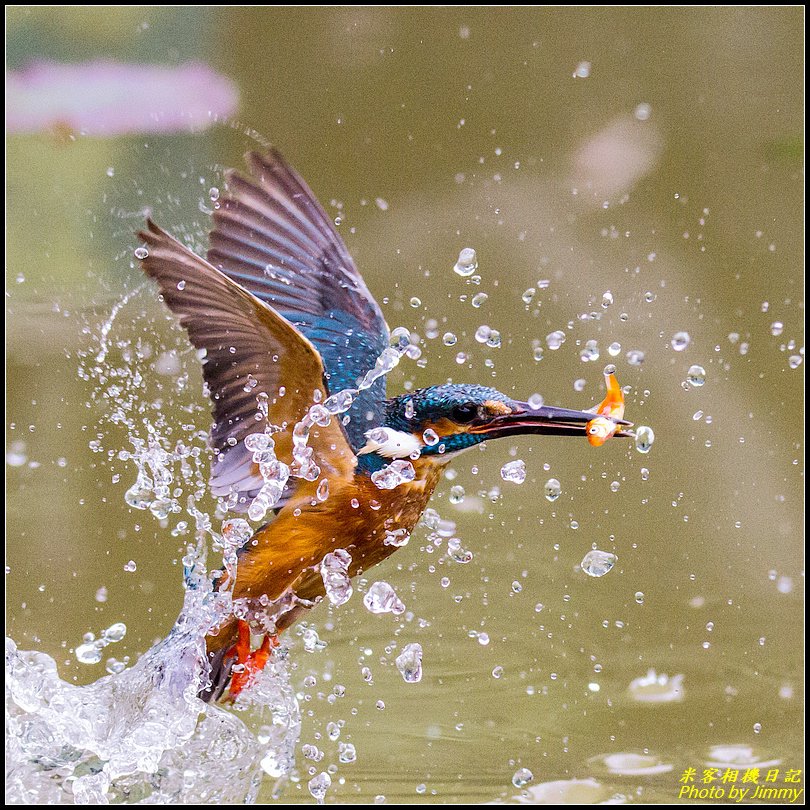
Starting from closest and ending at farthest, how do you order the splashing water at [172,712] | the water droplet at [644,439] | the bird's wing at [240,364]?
the bird's wing at [240,364], the splashing water at [172,712], the water droplet at [644,439]

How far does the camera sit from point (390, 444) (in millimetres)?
1562

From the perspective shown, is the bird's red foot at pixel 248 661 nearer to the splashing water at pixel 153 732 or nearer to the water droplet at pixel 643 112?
the splashing water at pixel 153 732

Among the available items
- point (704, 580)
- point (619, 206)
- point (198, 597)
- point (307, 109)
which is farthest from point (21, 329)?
point (704, 580)

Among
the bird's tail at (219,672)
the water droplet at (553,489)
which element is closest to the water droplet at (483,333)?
the water droplet at (553,489)

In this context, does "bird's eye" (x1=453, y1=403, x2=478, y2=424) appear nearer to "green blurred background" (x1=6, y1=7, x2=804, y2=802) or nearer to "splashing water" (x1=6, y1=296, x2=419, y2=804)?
"splashing water" (x1=6, y1=296, x2=419, y2=804)

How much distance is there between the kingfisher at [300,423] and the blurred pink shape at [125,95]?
23.4 inches

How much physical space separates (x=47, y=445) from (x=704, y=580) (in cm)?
146

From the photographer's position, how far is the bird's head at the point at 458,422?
5.06ft

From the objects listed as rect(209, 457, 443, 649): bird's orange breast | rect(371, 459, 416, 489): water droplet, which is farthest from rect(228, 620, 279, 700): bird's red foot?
rect(371, 459, 416, 489): water droplet

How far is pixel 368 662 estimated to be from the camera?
7.37 feet

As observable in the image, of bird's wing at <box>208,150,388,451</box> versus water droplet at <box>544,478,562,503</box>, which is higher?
bird's wing at <box>208,150,388,451</box>

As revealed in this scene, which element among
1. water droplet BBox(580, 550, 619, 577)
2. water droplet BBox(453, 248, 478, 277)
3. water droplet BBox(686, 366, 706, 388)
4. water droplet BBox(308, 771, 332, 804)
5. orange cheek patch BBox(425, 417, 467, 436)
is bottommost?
water droplet BBox(308, 771, 332, 804)

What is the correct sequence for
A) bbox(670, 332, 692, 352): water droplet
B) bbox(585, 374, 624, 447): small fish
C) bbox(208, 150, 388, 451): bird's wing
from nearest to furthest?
bbox(585, 374, 624, 447): small fish < bbox(208, 150, 388, 451): bird's wing < bbox(670, 332, 692, 352): water droplet

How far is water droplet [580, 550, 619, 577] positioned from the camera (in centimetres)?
220
